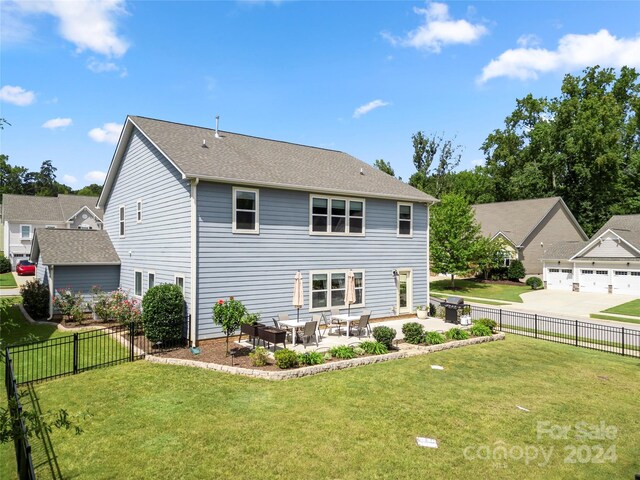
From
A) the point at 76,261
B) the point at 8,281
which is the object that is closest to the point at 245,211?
the point at 76,261

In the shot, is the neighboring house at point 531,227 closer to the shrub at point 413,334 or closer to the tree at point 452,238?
the tree at point 452,238

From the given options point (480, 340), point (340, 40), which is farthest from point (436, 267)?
point (340, 40)

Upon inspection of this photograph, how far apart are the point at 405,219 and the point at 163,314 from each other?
12624mm

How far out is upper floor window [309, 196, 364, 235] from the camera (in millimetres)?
17047

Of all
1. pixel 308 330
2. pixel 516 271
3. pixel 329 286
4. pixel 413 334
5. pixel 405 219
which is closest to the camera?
pixel 308 330

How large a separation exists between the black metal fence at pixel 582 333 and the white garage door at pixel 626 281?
53.5ft

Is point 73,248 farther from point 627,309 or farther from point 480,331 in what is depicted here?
point 627,309

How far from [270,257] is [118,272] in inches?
380

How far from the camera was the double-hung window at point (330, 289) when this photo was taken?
669 inches

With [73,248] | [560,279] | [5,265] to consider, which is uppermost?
[73,248]

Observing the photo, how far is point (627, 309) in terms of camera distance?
25.3 m

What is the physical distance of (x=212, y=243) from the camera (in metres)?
14.0

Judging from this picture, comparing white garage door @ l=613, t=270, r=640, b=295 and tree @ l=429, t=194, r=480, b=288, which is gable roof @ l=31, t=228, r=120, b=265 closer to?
tree @ l=429, t=194, r=480, b=288

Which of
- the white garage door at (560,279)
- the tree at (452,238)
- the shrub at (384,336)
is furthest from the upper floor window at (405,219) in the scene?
the white garage door at (560,279)
